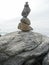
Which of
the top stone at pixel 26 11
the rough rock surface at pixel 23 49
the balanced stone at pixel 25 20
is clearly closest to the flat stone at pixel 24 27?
the balanced stone at pixel 25 20

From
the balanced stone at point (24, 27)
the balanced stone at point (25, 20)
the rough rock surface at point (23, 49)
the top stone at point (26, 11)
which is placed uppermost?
the top stone at point (26, 11)

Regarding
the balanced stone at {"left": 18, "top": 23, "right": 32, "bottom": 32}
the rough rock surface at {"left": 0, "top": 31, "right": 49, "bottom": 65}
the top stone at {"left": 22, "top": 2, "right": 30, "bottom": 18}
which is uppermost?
the top stone at {"left": 22, "top": 2, "right": 30, "bottom": 18}

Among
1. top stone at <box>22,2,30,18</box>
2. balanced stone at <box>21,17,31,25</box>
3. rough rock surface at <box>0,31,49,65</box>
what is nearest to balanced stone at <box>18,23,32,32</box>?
balanced stone at <box>21,17,31,25</box>

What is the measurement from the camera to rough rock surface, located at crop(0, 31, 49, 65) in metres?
24.0

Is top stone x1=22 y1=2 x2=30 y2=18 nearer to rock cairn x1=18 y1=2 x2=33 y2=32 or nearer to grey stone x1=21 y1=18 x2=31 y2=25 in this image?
rock cairn x1=18 y1=2 x2=33 y2=32

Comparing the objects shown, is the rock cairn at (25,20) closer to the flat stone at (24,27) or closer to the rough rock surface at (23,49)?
the flat stone at (24,27)

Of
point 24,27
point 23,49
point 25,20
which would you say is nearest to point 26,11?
point 25,20

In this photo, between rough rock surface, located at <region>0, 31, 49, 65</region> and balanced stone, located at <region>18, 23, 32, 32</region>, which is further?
balanced stone, located at <region>18, 23, 32, 32</region>

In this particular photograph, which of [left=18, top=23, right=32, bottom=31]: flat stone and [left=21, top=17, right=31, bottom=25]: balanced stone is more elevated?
[left=21, top=17, right=31, bottom=25]: balanced stone

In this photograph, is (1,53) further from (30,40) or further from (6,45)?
(30,40)

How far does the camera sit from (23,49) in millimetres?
24500

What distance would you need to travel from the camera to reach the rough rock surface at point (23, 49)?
78.7ft

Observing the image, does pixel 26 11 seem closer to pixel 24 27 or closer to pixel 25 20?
pixel 25 20

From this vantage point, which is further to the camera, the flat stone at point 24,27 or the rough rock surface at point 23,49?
the flat stone at point 24,27
